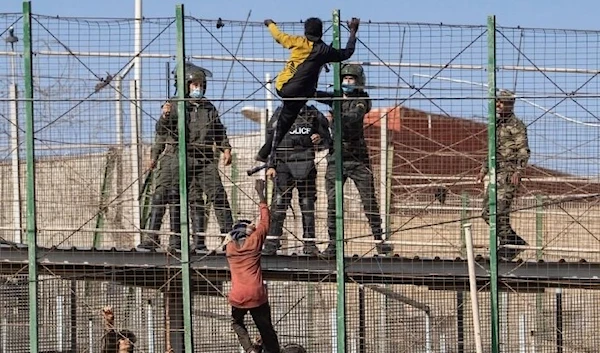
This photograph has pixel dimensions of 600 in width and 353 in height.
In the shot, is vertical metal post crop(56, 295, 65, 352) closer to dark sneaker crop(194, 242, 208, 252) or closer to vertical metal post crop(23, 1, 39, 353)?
vertical metal post crop(23, 1, 39, 353)

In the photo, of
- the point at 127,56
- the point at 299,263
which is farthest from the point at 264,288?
the point at 127,56

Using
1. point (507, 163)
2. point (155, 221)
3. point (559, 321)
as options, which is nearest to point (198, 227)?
point (155, 221)

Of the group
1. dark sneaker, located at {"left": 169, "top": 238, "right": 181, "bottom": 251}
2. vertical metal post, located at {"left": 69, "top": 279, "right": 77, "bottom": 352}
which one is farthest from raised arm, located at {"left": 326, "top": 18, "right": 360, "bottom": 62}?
vertical metal post, located at {"left": 69, "top": 279, "right": 77, "bottom": 352}

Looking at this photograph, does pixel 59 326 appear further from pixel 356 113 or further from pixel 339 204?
pixel 356 113

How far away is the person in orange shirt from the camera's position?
12.7 metres

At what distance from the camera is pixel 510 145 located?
45.3 ft

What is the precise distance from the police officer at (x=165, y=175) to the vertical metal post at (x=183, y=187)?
286 millimetres

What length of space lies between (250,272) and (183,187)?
51.9 inches

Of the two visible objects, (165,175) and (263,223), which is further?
(165,175)

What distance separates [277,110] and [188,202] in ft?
3.98

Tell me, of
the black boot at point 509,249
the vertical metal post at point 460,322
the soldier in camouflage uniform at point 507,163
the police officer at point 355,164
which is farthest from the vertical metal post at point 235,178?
the black boot at point 509,249

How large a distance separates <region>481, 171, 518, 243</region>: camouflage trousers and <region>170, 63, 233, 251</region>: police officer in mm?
2507

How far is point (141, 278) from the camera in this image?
46.7 feet

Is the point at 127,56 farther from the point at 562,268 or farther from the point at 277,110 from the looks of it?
the point at 562,268
